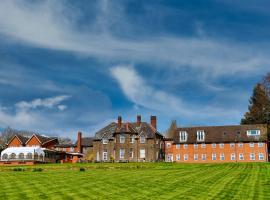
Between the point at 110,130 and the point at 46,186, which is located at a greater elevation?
the point at 110,130

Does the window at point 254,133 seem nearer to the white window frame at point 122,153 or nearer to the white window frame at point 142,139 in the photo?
the white window frame at point 142,139

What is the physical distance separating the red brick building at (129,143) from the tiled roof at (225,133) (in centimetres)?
610

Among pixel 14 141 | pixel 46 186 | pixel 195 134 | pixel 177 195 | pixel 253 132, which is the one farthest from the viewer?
pixel 14 141

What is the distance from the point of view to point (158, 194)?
18.0 m

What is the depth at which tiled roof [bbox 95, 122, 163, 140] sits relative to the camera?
74125mm

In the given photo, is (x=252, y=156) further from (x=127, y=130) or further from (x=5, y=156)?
(x=5, y=156)

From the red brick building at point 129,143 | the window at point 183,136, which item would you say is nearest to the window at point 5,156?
the red brick building at point 129,143

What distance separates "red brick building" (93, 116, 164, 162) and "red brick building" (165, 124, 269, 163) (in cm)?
562

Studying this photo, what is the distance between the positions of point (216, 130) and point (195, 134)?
15.3ft

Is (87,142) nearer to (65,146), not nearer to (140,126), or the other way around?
(65,146)

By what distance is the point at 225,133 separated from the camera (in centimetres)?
7356

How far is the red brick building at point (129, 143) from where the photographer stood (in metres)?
73.5

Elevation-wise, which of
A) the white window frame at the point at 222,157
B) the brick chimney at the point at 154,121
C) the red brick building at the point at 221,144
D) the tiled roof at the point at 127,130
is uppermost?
the brick chimney at the point at 154,121

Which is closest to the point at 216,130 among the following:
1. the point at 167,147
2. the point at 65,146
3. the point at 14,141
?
the point at 167,147
